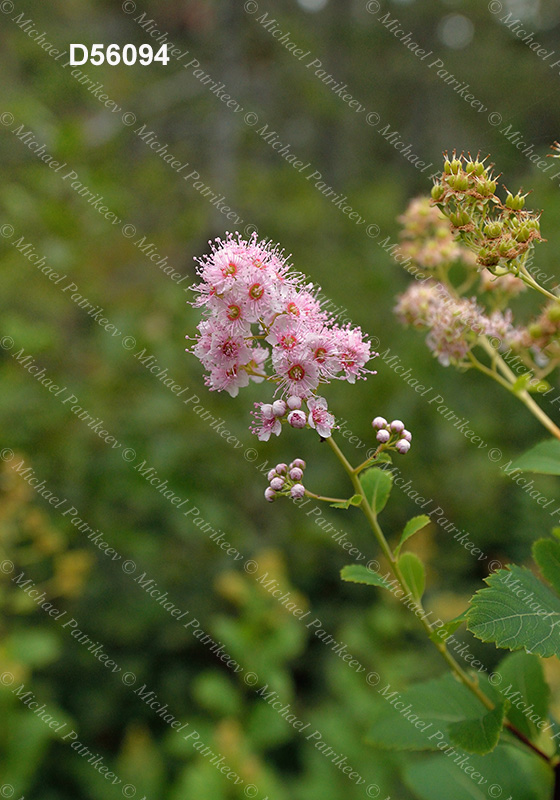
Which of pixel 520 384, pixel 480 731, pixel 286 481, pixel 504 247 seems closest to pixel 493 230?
pixel 504 247

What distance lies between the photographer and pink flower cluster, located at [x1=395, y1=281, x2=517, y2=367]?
145 cm

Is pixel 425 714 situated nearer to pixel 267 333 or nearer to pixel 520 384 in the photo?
pixel 520 384

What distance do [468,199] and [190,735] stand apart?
349cm

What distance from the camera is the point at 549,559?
1.12 meters

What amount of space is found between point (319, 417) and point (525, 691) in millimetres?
756

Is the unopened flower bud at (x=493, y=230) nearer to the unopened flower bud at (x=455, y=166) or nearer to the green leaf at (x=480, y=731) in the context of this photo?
the unopened flower bud at (x=455, y=166)

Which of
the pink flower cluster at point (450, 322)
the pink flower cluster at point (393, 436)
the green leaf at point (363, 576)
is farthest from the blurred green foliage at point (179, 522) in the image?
the green leaf at point (363, 576)

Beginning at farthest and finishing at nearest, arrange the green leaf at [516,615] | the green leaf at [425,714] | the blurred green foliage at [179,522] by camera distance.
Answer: the blurred green foliage at [179,522] → the green leaf at [425,714] → the green leaf at [516,615]

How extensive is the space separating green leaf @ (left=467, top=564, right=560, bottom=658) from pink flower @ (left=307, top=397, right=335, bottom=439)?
35 centimetres

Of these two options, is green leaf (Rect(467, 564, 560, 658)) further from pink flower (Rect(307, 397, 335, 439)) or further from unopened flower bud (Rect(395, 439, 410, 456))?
pink flower (Rect(307, 397, 335, 439))

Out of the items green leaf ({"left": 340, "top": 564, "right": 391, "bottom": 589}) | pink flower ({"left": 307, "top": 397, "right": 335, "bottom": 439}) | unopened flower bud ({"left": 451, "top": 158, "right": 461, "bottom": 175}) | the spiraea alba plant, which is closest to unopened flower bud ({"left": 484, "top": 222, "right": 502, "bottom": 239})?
the spiraea alba plant

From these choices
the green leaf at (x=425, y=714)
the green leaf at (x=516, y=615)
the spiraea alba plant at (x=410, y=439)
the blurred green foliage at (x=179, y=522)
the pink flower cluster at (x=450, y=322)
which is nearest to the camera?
the green leaf at (x=516, y=615)

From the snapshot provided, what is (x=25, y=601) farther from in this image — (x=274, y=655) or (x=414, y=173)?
(x=414, y=173)

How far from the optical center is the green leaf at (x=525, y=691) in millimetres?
1267
